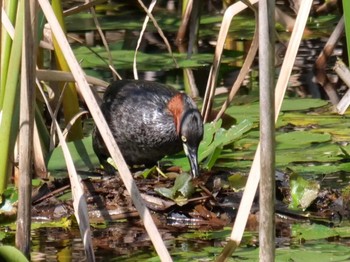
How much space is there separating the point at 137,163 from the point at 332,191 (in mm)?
1218

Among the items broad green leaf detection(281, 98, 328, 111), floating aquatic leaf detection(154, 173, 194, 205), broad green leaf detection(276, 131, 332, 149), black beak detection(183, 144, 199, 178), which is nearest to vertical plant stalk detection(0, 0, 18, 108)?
floating aquatic leaf detection(154, 173, 194, 205)

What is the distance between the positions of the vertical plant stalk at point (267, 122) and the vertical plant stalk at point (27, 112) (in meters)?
1.01

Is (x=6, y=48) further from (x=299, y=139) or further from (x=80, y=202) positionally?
(x=299, y=139)

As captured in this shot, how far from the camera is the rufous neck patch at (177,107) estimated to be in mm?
5449

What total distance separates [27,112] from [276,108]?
37.4 inches

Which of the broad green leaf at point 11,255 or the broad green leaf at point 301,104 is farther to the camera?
the broad green leaf at point 301,104

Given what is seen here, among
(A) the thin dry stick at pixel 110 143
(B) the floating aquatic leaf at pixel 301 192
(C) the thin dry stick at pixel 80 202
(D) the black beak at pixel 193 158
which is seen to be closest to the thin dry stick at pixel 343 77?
(D) the black beak at pixel 193 158

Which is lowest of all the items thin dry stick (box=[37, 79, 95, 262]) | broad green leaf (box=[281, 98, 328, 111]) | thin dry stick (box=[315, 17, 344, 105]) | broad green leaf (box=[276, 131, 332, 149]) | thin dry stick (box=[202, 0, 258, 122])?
thin dry stick (box=[37, 79, 95, 262])

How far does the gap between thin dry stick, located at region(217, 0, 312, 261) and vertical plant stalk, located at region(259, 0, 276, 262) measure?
0.16 metres

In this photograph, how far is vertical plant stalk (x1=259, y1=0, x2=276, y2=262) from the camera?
9.51ft

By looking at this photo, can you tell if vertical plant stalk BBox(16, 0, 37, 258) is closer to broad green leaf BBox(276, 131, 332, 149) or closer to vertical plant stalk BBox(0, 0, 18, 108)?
vertical plant stalk BBox(0, 0, 18, 108)

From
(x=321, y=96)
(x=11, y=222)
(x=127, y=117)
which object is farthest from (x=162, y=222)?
(x=321, y=96)

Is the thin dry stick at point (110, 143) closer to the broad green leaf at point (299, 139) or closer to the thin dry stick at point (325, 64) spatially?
the broad green leaf at point (299, 139)

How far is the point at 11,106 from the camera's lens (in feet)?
13.5
